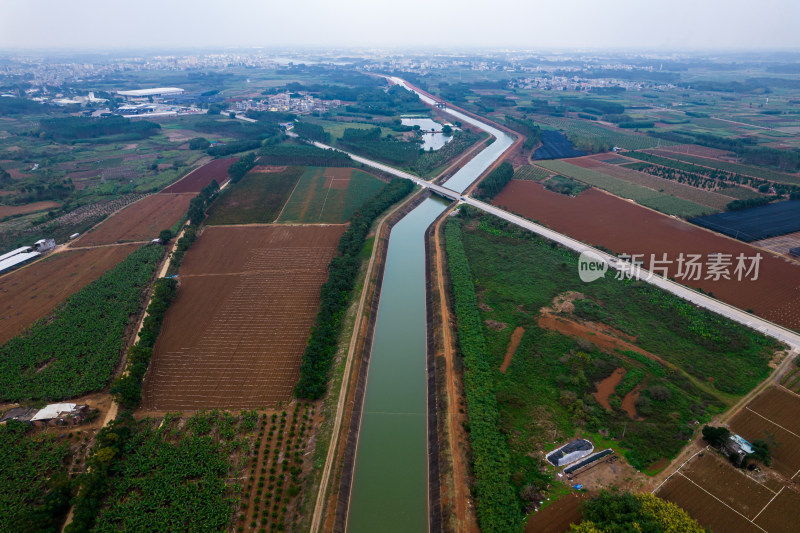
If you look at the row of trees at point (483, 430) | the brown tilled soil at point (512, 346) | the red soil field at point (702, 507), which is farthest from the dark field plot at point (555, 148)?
the red soil field at point (702, 507)

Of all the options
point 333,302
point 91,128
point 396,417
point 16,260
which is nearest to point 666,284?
point 396,417

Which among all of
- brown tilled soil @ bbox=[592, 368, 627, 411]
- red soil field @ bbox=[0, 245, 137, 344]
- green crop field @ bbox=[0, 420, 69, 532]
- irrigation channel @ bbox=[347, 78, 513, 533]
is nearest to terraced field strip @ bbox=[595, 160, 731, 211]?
brown tilled soil @ bbox=[592, 368, 627, 411]

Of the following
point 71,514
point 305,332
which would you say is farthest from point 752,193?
point 71,514

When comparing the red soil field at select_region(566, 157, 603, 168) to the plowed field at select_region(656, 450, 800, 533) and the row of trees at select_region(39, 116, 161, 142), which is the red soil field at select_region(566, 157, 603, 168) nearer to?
the plowed field at select_region(656, 450, 800, 533)

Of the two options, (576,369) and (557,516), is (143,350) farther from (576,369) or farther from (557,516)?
(576,369)

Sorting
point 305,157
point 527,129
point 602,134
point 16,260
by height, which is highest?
point 527,129
